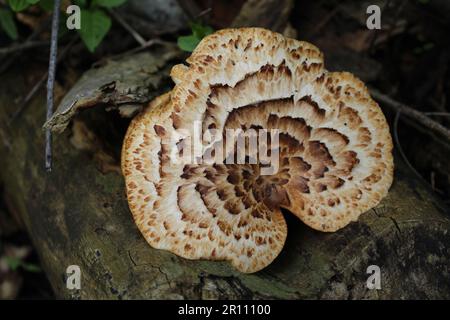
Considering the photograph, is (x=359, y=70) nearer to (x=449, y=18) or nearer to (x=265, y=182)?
(x=449, y=18)

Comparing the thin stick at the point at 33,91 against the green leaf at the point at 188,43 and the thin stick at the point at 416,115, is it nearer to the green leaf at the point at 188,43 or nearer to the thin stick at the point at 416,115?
the green leaf at the point at 188,43

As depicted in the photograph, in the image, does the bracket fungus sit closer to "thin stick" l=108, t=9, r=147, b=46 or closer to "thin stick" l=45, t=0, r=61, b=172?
"thin stick" l=45, t=0, r=61, b=172

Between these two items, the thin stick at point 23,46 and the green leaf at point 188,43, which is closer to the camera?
the green leaf at point 188,43

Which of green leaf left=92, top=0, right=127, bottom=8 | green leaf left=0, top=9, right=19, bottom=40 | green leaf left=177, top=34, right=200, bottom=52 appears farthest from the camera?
green leaf left=0, top=9, right=19, bottom=40

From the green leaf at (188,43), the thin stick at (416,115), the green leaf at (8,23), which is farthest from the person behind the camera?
the green leaf at (8,23)

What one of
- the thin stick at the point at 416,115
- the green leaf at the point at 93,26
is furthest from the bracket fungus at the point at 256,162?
the green leaf at the point at 93,26

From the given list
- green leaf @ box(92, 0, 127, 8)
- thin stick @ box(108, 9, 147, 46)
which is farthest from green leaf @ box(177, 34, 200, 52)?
thin stick @ box(108, 9, 147, 46)

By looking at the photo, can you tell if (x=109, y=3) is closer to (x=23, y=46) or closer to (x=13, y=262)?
(x=23, y=46)
